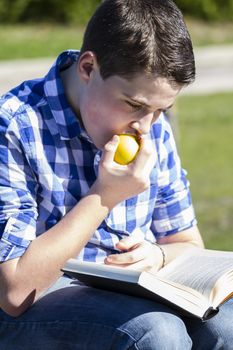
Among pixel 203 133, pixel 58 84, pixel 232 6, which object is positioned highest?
pixel 58 84

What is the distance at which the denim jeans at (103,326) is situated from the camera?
2.82m

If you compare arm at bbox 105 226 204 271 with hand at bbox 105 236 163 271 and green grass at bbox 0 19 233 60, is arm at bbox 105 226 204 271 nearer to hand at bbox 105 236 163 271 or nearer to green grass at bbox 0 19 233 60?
hand at bbox 105 236 163 271

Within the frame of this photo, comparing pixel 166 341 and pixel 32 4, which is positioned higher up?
pixel 166 341

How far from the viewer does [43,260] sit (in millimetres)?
2924

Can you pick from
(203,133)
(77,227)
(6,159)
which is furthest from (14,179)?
(203,133)

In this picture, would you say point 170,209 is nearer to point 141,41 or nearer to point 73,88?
point 73,88

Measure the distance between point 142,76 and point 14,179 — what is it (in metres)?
0.51

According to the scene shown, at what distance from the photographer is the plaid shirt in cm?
303

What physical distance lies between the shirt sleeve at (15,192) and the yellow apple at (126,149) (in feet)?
0.93

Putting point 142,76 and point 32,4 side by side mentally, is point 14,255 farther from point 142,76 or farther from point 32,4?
point 32,4

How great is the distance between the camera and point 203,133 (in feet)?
38.2

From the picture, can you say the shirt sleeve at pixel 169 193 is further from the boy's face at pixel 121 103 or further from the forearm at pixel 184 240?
the boy's face at pixel 121 103

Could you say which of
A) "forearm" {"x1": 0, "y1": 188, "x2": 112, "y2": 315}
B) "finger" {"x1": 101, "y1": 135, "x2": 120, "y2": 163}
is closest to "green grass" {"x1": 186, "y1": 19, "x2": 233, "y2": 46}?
"finger" {"x1": 101, "y1": 135, "x2": 120, "y2": 163}

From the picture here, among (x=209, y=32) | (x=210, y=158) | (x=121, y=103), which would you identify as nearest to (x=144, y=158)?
(x=121, y=103)
